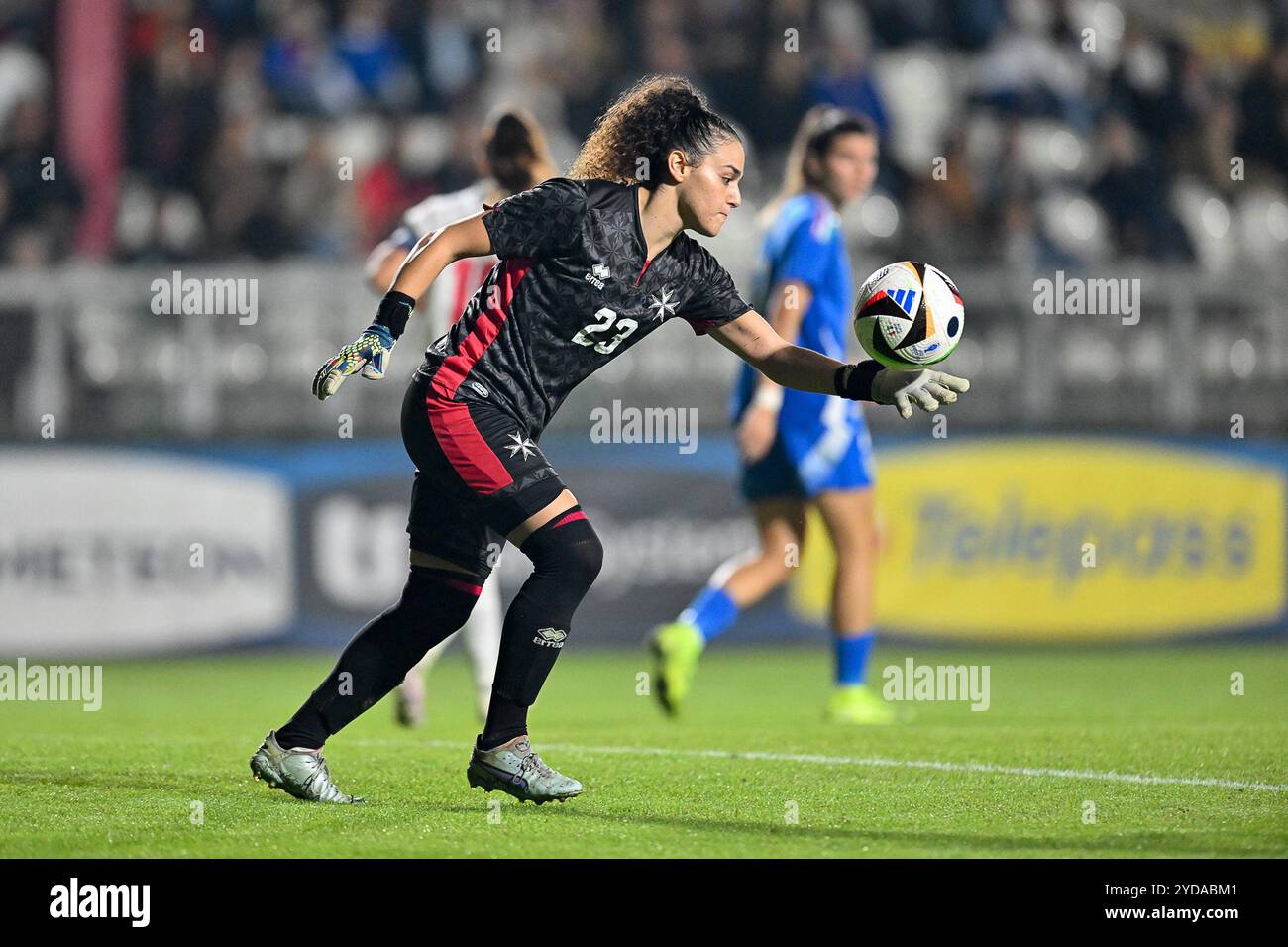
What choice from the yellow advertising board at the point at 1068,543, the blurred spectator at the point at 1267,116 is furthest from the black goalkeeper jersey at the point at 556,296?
the blurred spectator at the point at 1267,116

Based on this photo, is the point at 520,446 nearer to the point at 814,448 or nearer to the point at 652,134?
the point at 652,134

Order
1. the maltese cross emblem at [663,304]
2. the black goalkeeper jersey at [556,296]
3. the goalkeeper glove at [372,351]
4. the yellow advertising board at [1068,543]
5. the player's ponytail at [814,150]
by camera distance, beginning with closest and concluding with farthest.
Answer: the goalkeeper glove at [372,351]
the black goalkeeper jersey at [556,296]
the maltese cross emblem at [663,304]
the player's ponytail at [814,150]
the yellow advertising board at [1068,543]

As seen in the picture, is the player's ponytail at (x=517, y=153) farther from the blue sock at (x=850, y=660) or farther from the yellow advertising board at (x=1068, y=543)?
the yellow advertising board at (x=1068, y=543)

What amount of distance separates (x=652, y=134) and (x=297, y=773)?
7.49ft

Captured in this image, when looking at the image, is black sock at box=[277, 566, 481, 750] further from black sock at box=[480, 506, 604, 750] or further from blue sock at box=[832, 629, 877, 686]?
blue sock at box=[832, 629, 877, 686]

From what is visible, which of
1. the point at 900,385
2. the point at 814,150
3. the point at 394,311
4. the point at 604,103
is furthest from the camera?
the point at 604,103

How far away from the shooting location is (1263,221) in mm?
15477

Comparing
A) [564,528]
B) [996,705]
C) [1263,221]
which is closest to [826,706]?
[996,705]

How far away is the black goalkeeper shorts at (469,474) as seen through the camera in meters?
5.71

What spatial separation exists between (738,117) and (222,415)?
5611 millimetres

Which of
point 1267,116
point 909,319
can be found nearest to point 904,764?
point 909,319

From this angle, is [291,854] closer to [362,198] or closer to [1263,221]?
[362,198]

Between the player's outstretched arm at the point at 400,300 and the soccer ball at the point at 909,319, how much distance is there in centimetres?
119

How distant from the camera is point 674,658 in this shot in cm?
872
